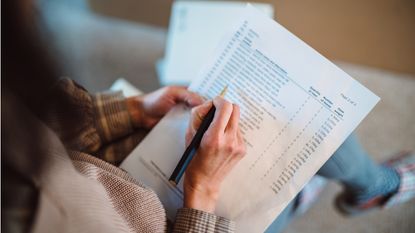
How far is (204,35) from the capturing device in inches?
41.0

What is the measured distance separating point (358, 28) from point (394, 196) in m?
0.52

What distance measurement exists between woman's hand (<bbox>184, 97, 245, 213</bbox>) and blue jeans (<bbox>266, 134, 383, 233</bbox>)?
153 mm

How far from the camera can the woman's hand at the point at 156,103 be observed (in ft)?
2.02

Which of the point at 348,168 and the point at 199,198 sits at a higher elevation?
the point at 348,168

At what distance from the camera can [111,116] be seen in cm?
61

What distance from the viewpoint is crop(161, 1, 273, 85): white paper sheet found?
1.04m

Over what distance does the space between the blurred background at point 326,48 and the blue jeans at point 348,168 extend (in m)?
0.25

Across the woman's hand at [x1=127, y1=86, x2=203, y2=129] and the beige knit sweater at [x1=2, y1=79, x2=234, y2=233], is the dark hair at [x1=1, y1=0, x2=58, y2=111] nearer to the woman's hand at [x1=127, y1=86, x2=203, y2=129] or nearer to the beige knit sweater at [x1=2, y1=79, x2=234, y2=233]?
the beige knit sweater at [x1=2, y1=79, x2=234, y2=233]

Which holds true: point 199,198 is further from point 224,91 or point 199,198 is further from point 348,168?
point 348,168

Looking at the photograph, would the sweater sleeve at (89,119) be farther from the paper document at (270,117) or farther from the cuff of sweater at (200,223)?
the cuff of sweater at (200,223)

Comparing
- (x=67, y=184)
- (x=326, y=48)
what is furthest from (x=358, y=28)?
(x=67, y=184)

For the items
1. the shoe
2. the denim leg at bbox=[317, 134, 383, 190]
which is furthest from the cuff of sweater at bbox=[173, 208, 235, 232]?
the shoe

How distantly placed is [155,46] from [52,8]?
397 millimetres

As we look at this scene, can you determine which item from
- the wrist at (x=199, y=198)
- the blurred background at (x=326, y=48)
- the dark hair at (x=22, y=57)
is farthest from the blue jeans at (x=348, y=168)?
the dark hair at (x=22, y=57)
